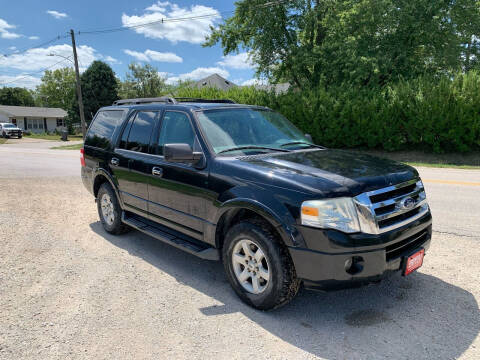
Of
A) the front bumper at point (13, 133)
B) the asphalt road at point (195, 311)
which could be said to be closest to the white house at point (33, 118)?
the front bumper at point (13, 133)

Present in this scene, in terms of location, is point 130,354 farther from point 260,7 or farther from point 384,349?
point 260,7

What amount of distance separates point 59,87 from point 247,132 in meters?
87.7

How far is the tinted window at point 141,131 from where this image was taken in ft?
15.0

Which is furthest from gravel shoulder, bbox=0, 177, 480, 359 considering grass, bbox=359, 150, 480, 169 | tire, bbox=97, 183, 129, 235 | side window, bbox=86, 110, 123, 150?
grass, bbox=359, 150, 480, 169

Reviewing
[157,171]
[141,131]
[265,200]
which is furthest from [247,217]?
[141,131]

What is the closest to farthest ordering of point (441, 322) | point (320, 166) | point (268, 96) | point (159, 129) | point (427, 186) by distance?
point (441, 322) → point (320, 166) → point (159, 129) → point (427, 186) → point (268, 96)

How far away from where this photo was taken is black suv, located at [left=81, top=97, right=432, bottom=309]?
279cm

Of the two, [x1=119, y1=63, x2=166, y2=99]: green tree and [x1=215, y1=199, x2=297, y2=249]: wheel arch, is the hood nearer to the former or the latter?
[x1=215, y1=199, x2=297, y2=249]: wheel arch

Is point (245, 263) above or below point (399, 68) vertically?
below

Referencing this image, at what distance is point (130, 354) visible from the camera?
105 inches

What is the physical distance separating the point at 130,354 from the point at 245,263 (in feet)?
3.93

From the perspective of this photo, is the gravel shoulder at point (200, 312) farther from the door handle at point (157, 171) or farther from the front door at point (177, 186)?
the door handle at point (157, 171)

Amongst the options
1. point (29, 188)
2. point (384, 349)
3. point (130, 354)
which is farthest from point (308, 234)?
point (29, 188)

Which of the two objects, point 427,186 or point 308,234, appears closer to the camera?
point 308,234
